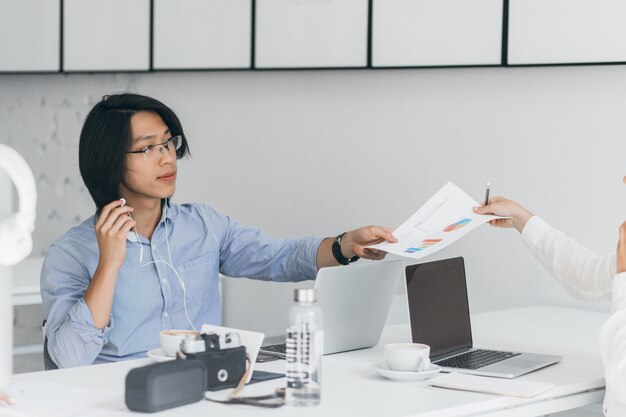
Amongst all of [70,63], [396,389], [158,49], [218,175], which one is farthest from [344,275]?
[70,63]

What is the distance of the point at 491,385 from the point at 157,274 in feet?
2.85

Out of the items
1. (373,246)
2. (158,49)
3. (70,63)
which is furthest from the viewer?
(70,63)

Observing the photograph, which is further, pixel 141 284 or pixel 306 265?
pixel 306 265

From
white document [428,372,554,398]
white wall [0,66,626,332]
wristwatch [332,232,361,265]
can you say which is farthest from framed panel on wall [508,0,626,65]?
white document [428,372,554,398]

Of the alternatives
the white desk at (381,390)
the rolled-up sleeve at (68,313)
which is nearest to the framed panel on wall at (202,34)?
the rolled-up sleeve at (68,313)

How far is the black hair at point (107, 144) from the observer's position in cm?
219

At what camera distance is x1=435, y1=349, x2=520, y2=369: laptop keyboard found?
6.04ft

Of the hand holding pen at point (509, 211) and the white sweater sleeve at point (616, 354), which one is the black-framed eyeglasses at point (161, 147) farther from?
the white sweater sleeve at point (616, 354)

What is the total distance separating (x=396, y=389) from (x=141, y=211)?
0.87 meters

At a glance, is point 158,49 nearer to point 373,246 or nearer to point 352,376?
point 373,246

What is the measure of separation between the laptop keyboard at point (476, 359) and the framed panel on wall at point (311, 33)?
1208mm

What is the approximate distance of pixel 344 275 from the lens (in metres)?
1.94

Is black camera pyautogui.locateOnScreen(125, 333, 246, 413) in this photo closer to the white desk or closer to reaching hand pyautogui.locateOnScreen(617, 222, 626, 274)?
the white desk

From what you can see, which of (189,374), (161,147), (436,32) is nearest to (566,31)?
(436,32)
